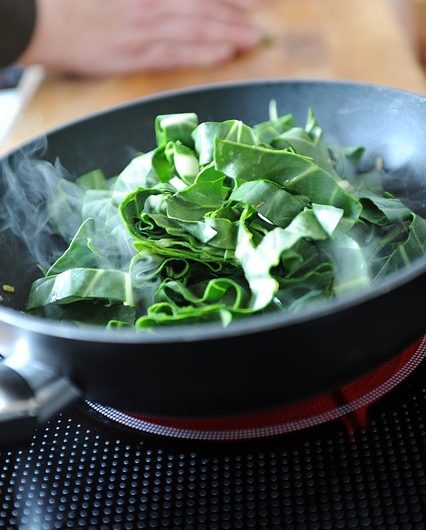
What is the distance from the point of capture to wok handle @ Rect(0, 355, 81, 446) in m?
0.57

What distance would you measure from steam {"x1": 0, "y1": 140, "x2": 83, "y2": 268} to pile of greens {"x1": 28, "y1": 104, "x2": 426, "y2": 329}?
4.3 inches

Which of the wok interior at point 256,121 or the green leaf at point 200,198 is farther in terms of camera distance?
the wok interior at point 256,121

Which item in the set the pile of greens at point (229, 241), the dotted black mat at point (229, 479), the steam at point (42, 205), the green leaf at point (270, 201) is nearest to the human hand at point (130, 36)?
the steam at point (42, 205)

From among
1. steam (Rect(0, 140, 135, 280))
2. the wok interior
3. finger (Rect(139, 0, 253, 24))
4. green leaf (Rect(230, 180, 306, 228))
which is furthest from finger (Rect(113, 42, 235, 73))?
green leaf (Rect(230, 180, 306, 228))

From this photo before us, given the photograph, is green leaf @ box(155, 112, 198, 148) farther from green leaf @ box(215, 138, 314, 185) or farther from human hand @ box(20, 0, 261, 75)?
human hand @ box(20, 0, 261, 75)

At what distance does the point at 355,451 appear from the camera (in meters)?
0.68

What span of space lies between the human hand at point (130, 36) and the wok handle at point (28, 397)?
4.19ft

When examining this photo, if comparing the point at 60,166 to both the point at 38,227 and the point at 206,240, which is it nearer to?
the point at 38,227

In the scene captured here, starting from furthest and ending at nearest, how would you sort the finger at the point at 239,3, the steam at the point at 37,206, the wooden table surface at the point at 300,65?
the finger at the point at 239,3
the wooden table surface at the point at 300,65
the steam at the point at 37,206

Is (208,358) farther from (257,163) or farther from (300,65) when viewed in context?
(300,65)

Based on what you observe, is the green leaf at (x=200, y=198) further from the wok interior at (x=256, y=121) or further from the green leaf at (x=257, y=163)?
the wok interior at (x=256, y=121)

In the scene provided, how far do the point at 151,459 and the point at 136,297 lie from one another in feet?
0.58

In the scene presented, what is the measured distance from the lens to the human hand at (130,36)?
5.62 feet

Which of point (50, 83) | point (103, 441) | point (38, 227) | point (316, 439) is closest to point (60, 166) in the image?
point (38, 227)
